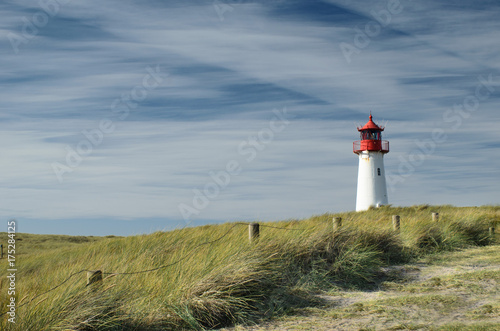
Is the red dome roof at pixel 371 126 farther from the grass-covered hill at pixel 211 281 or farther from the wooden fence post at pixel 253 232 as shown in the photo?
the wooden fence post at pixel 253 232

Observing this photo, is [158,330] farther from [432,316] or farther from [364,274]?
[364,274]

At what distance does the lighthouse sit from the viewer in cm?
2962

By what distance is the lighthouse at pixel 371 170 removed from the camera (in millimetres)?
29625

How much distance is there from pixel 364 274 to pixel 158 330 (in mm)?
4046

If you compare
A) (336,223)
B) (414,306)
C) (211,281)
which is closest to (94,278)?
(211,281)

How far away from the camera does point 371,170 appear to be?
2972 cm

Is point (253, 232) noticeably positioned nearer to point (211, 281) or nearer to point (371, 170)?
point (211, 281)

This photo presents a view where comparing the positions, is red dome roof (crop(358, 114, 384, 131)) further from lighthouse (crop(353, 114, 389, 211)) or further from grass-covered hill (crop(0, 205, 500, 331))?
grass-covered hill (crop(0, 205, 500, 331))

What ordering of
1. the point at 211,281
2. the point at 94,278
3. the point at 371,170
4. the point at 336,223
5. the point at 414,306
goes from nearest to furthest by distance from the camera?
the point at 94,278 → the point at 211,281 → the point at 414,306 → the point at 336,223 → the point at 371,170

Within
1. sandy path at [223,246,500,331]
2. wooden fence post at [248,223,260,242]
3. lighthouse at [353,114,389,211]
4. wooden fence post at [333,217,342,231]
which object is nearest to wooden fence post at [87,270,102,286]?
sandy path at [223,246,500,331]

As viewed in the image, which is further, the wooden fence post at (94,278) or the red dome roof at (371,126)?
the red dome roof at (371,126)

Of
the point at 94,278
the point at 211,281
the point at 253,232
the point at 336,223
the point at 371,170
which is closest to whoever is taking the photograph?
the point at 94,278

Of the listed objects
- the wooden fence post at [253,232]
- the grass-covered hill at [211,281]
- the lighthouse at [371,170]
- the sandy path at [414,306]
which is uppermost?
the lighthouse at [371,170]

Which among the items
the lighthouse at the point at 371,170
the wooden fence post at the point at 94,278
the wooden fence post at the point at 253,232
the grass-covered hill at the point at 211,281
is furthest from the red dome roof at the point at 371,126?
the wooden fence post at the point at 94,278
